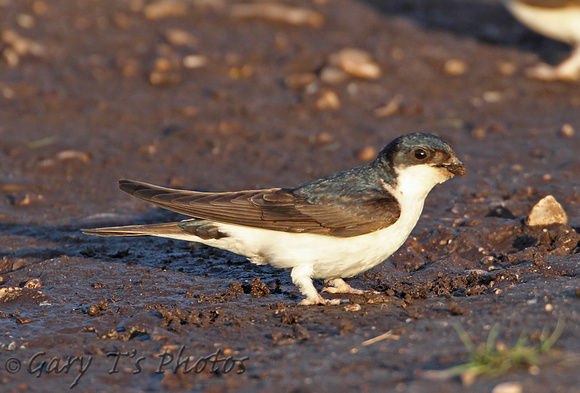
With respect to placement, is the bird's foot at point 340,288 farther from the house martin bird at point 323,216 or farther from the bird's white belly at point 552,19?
the bird's white belly at point 552,19

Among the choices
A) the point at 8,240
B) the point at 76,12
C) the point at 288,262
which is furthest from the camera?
the point at 76,12

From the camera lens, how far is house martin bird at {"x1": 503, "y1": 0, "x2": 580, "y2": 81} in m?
9.52

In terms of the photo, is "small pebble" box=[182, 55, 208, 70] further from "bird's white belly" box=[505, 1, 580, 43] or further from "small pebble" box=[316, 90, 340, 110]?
"bird's white belly" box=[505, 1, 580, 43]

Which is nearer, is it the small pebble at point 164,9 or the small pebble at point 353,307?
the small pebble at point 353,307

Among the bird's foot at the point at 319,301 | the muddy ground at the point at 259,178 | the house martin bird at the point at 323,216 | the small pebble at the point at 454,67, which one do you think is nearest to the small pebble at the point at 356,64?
the muddy ground at the point at 259,178

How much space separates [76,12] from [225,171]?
497 centimetres

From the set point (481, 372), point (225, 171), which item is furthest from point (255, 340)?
point (225, 171)

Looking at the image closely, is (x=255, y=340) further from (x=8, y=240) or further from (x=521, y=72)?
(x=521, y=72)

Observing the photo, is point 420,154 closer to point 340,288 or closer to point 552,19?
point 340,288

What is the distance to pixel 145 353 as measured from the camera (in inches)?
170

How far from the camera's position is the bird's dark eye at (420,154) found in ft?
17.0

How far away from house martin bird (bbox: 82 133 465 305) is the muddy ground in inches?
12.5

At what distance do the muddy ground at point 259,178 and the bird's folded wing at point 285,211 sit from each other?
1.66ft

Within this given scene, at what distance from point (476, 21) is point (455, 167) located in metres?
7.03
